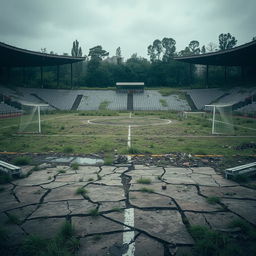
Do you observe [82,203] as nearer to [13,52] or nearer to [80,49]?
[13,52]

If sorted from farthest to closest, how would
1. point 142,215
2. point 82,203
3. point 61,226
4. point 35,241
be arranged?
point 82,203, point 142,215, point 61,226, point 35,241

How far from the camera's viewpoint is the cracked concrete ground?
8.84ft

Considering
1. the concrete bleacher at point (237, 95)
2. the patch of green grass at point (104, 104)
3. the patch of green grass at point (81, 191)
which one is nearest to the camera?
the patch of green grass at point (81, 191)

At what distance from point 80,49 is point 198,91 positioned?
54329 mm

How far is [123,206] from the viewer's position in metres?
3.56

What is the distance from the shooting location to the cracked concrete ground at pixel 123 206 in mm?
2695

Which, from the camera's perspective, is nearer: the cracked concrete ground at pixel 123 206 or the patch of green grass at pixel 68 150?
the cracked concrete ground at pixel 123 206

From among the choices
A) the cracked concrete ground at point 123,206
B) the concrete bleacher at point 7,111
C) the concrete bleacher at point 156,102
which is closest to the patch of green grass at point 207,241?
the cracked concrete ground at point 123,206

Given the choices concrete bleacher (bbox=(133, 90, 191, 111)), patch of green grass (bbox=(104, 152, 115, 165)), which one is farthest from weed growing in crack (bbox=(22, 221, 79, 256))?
concrete bleacher (bbox=(133, 90, 191, 111))

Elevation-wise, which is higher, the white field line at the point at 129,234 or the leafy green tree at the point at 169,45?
the leafy green tree at the point at 169,45

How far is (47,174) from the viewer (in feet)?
17.2

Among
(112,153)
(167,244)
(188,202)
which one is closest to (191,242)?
(167,244)

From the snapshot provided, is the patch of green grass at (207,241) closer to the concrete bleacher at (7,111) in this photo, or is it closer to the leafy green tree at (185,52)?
the concrete bleacher at (7,111)

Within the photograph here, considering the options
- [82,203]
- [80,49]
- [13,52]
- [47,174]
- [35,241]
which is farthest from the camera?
[80,49]
